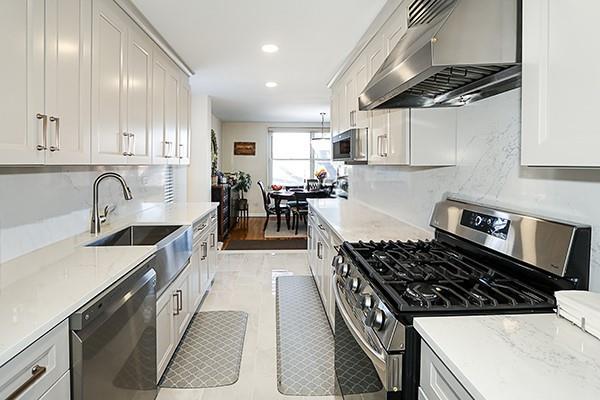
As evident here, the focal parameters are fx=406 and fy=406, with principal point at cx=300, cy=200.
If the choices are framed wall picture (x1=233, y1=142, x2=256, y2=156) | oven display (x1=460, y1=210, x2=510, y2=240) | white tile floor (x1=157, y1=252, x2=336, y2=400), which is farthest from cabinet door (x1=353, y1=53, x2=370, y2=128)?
framed wall picture (x1=233, y1=142, x2=256, y2=156)

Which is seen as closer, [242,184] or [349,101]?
[349,101]

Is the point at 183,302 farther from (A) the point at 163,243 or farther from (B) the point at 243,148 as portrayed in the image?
(B) the point at 243,148

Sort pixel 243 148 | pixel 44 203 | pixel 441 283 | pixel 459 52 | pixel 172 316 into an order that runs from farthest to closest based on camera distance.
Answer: pixel 243 148
pixel 172 316
pixel 44 203
pixel 441 283
pixel 459 52

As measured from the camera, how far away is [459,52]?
4.42ft

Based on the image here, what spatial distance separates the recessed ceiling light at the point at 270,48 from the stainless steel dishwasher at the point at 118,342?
2.37 meters

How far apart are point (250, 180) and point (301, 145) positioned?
158cm

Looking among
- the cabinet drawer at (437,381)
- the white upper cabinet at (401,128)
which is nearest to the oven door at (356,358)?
the cabinet drawer at (437,381)

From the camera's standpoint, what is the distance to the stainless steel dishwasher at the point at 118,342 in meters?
1.32

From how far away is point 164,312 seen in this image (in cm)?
238

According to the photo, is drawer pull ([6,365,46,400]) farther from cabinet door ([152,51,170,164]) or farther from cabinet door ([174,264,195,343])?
cabinet door ([152,51,170,164])

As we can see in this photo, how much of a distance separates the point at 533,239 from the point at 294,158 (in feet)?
29.7

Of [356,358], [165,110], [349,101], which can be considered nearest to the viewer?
[356,358]

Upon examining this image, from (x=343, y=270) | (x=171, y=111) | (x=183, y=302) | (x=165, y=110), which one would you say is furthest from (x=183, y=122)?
(x=343, y=270)

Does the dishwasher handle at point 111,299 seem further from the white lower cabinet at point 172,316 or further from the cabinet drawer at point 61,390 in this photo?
the white lower cabinet at point 172,316
